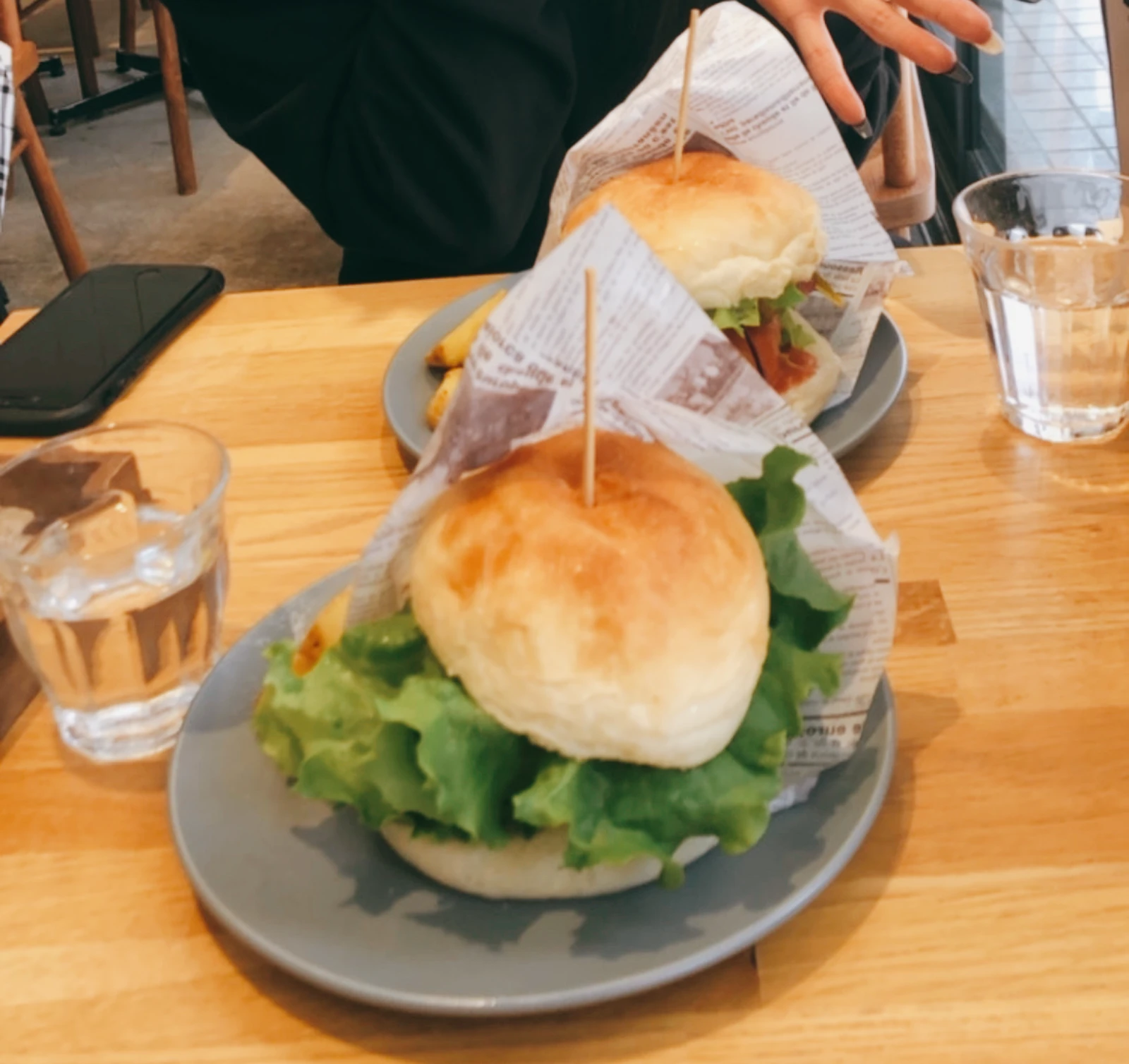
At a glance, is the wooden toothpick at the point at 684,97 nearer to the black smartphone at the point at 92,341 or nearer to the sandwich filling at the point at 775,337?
the sandwich filling at the point at 775,337

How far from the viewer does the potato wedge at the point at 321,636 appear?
0.74 meters

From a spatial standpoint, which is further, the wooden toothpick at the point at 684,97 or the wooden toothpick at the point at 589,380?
the wooden toothpick at the point at 684,97

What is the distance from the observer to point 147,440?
88 centimetres

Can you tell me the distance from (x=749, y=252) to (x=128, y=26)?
192 inches

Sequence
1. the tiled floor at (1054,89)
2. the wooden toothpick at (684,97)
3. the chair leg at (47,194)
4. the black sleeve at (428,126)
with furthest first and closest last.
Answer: the chair leg at (47,194) < the tiled floor at (1054,89) < the black sleeve at (428,126) < the wooden toothpick at (684,97)

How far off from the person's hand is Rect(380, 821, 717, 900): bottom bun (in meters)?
0.77

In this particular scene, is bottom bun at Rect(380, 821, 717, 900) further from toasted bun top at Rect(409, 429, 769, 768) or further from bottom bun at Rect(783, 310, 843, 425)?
bottom bun at Rect(783, 310, 843, 425)

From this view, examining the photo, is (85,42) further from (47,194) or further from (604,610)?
(604,610)

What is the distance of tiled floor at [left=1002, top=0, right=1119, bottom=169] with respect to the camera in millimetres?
2080

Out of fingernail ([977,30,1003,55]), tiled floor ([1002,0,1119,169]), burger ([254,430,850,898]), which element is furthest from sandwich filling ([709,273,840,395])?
tiled floor ([1002,0,1119,169])

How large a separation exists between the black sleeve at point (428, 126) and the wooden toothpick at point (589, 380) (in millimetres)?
1035

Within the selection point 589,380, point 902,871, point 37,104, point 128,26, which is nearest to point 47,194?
point 37,104

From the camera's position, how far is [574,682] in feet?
1.92

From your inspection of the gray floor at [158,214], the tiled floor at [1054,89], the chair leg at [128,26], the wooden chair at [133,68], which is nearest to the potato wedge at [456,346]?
the tiled floor at [1054,89]
